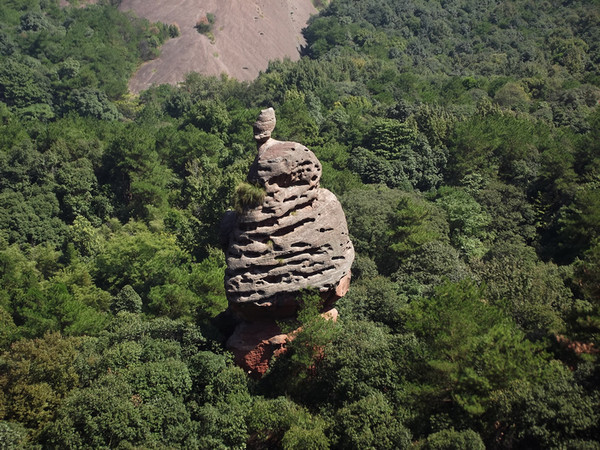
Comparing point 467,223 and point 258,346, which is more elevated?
point 258,346

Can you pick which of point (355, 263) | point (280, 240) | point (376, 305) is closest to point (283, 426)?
point (280, 240)

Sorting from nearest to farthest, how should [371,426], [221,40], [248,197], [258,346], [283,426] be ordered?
[371,426], [283,426], [248,197], [258,346], [221,40]

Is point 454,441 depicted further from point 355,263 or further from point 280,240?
point 355,263

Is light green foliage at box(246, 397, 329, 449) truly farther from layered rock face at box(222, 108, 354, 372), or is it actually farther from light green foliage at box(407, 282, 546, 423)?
light green foliage at box(407, 282, 546, 423)

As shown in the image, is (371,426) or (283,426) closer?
(371,426)

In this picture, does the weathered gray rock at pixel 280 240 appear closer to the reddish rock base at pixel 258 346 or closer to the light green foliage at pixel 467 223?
the reddish rock base at pixel 258 346

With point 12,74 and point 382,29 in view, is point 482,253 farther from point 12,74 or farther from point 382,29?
point 382,29

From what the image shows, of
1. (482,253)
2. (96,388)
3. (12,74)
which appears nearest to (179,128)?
(12,74)
